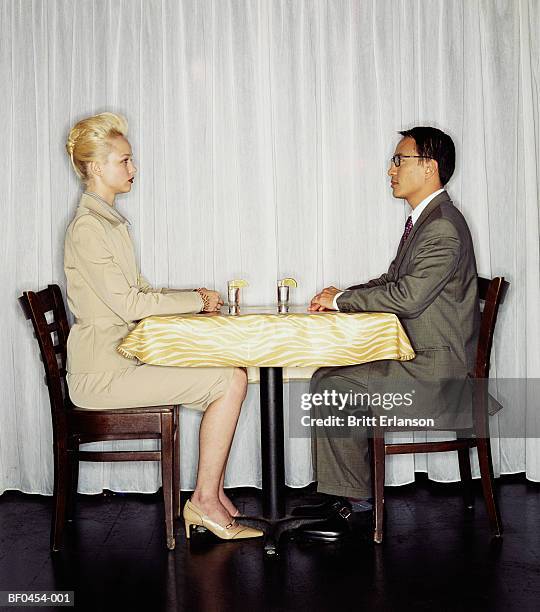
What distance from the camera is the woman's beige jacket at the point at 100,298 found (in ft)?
10.1

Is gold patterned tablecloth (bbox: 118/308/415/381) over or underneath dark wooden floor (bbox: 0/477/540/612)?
over

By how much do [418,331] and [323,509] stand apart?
32.5 inches

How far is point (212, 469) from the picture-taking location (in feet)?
10.4

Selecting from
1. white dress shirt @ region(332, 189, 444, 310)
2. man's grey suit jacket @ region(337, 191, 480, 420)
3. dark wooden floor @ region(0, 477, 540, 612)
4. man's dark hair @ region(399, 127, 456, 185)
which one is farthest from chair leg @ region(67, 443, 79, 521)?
man's dark hair @ region(399, 127, 456, 185)

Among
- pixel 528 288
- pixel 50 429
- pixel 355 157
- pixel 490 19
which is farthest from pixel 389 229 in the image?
pixel 50 429

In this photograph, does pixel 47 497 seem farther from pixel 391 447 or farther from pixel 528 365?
pixel 528 365

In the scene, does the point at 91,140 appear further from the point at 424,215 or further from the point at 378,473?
the point at 378,473

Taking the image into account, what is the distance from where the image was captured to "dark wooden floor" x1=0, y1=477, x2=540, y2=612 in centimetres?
265

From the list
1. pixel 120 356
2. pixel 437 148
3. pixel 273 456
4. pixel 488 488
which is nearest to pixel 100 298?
pixel 120 356

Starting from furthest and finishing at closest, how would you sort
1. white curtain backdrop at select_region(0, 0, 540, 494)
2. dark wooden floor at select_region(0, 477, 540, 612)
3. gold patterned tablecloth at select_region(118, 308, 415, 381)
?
white curtain backdrop at select_region(0, 0, 540, 494) → gold patterned tablecloth at select_region(118, 308, 415, 381) → dark wooden floor at select_region(0, 477, 540, 612)

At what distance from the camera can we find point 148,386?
3.09 meters

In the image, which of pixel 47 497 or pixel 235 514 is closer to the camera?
pixel 235 514

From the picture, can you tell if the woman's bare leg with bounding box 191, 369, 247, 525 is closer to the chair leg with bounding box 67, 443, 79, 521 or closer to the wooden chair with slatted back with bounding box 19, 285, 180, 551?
the wooden chair with slatted back with bounding box 19, 285, 180, 551

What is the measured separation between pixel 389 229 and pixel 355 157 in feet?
1.21
